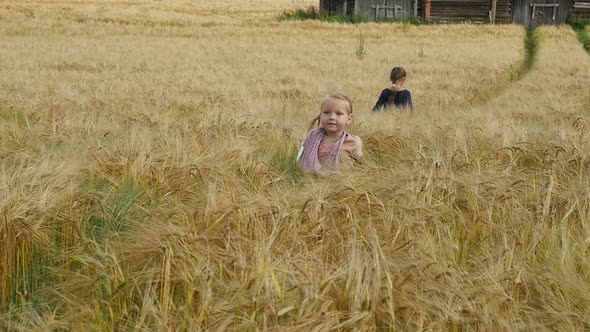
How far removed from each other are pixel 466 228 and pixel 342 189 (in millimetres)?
541

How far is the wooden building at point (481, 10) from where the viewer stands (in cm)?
3406

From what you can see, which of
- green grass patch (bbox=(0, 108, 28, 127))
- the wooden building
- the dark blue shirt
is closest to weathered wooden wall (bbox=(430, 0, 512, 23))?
the wooden building

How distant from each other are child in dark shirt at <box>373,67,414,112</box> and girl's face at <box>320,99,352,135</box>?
3.24 metres

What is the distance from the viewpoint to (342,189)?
2781 mm

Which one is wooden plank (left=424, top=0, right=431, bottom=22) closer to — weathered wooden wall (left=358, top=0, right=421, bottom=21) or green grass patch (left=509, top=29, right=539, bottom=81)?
weathered wooden wall (left=358, top=0, right=421, bottom=21)

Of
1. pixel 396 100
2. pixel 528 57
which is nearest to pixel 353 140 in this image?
pixel 396 100

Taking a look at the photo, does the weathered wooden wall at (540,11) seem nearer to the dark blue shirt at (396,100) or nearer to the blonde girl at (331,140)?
the dark blue shirt at (396,100)


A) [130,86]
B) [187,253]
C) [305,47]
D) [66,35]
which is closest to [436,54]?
[305,47]

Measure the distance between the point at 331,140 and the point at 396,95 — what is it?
12.1ft

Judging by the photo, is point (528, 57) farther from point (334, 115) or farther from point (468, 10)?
point (334, 115)

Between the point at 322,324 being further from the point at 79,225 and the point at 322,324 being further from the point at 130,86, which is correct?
the point at 130,86

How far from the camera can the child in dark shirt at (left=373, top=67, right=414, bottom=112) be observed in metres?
7.89

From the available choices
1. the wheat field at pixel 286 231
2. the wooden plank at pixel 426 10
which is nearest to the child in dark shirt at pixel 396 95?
the wheat field at pixel 286 231

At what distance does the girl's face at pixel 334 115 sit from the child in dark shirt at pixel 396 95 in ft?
10.6
